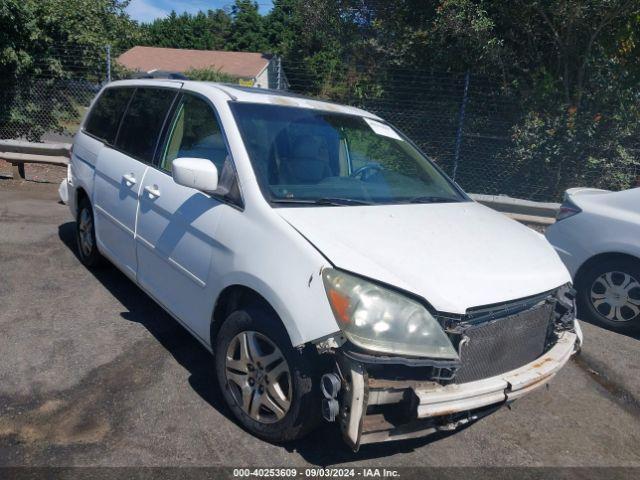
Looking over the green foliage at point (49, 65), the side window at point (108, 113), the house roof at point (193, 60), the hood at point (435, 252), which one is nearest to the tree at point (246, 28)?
the house roof at point (193, 60)

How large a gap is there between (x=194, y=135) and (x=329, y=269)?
1.72 m

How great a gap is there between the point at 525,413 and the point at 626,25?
7.69 metres

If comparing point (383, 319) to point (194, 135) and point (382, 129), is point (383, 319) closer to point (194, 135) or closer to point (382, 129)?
point (194, 135)

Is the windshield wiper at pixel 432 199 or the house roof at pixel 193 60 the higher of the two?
the house roof at pixel 193 60

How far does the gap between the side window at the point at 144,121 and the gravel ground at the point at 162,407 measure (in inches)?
50.9

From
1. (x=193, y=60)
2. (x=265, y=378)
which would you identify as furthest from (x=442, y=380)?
(x=193, y=60)

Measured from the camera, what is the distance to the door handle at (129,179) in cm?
399

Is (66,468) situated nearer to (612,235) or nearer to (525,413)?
(525,413)

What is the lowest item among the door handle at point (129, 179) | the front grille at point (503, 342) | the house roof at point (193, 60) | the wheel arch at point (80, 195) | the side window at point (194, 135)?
the front grille at point (503, 342)

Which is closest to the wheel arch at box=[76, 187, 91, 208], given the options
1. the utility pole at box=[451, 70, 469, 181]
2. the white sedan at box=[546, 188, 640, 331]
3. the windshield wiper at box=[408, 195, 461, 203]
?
the windshield wiper at box=[408, 195, 461, 203]

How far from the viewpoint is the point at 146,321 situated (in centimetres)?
432

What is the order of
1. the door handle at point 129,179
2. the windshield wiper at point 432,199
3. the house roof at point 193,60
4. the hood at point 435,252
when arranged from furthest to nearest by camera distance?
the house roof at point 193,60
the door handle at point 129,179
the windshield wiper at point 432,199
the hood at point 435,252

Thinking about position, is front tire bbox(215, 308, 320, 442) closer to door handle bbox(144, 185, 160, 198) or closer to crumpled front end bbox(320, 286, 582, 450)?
crumpled front end bbox(320, 286, 582, 450)

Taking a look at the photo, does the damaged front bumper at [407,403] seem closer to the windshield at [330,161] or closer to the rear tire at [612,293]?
the windshield at [330,161]
